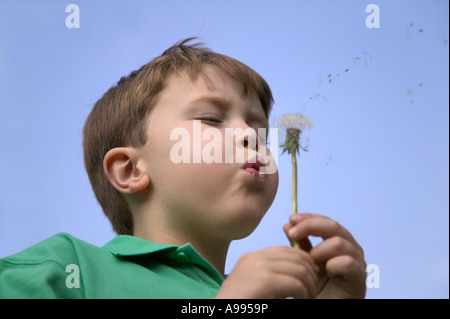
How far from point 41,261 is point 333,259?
479 mm

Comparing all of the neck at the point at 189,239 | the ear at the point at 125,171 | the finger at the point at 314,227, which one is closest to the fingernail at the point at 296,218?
the finger at the point at 314,227

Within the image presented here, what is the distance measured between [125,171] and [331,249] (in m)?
0.52

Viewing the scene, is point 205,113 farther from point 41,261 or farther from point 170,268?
point 41,261

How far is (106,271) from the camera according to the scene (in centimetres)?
90

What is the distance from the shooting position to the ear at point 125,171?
109 cm

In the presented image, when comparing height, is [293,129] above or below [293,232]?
above

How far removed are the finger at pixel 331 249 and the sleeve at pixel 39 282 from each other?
0.38 meters

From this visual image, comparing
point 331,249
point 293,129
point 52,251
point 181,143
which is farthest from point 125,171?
point 331,249

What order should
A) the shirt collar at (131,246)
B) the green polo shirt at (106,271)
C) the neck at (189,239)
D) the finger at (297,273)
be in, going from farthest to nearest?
the neck at (189,239), the shirt collar at (131,246), the green polo shirt at (106,271), the finger at (297,273)

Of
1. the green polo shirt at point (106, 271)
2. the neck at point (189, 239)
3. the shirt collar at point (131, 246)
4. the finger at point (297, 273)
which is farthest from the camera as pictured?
the neck at point (189, 239)

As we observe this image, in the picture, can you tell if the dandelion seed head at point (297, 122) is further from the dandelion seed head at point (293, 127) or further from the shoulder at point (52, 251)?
the shoulder at point (52, 251)

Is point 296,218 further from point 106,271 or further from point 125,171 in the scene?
point 125,171
